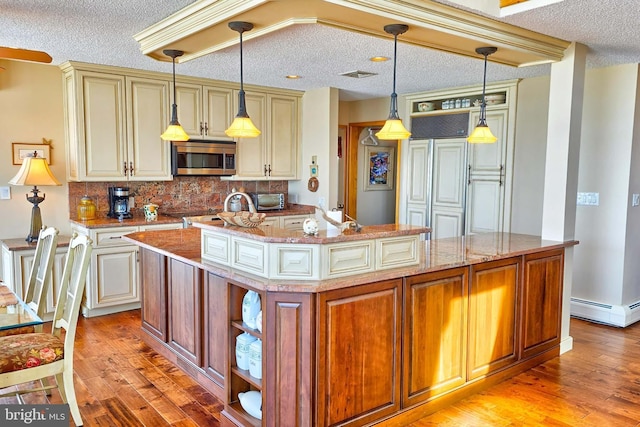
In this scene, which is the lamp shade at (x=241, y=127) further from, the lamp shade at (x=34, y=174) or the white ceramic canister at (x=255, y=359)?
the lamp shade at (x=34, y=174)

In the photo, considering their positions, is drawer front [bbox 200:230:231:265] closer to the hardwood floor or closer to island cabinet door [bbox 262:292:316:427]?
island cabinet door [bbox 262:292:316:427]

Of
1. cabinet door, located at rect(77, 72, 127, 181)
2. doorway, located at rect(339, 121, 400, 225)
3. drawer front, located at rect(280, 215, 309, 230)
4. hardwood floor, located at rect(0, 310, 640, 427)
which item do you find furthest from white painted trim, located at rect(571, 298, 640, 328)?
cabinet door, located at rect(77, 72, 127, 181)

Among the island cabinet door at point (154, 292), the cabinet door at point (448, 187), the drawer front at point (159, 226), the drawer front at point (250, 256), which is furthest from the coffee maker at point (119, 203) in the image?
the cabinet door at point (448, 187)

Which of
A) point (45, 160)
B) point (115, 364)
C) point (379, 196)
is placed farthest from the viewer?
point (379, 196)

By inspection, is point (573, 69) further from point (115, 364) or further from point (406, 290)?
point (115, 364)

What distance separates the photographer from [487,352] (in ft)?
10.2

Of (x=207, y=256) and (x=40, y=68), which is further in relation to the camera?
(x=40, y=68)

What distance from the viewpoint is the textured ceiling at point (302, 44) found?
2.90 m

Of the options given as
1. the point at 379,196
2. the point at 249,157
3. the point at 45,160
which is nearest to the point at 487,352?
the point at 249,157

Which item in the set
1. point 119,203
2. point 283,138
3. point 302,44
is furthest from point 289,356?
point 283,138

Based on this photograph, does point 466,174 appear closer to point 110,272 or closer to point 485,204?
point 485,204

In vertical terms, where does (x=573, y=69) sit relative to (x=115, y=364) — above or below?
above

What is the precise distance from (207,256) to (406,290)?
1.11 metres

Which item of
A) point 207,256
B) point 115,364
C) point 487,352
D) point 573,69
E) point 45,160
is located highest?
point 573,69
